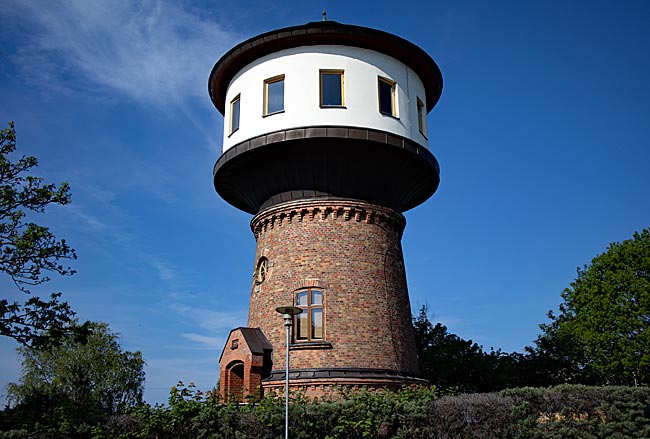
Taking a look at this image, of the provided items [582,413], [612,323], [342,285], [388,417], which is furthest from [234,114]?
[612,323]

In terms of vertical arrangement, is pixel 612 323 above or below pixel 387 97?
below

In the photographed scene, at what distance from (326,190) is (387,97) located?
2831 millimetres

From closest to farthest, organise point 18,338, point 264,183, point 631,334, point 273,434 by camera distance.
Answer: point 273,434 → point 18,338 → point 264,183 → point 631,334

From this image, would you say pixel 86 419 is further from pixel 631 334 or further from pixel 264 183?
pixel 631 334

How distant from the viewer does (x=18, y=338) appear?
13195mm

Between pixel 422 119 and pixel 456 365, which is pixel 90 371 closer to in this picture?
pixel 456 365

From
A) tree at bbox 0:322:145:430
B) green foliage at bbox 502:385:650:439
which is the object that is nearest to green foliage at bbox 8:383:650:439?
green foliage at bbox 502:385:650:439

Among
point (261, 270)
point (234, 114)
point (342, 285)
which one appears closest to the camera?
point (342, 285)

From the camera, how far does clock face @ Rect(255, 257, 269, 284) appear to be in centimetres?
1571

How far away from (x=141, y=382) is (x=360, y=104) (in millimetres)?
21894

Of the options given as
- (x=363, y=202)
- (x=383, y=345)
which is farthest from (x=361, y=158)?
(x=383, y=345)

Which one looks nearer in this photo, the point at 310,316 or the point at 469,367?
the point at 310,316

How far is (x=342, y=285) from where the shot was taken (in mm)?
14625

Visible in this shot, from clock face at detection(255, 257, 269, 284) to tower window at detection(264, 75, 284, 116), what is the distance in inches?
147
